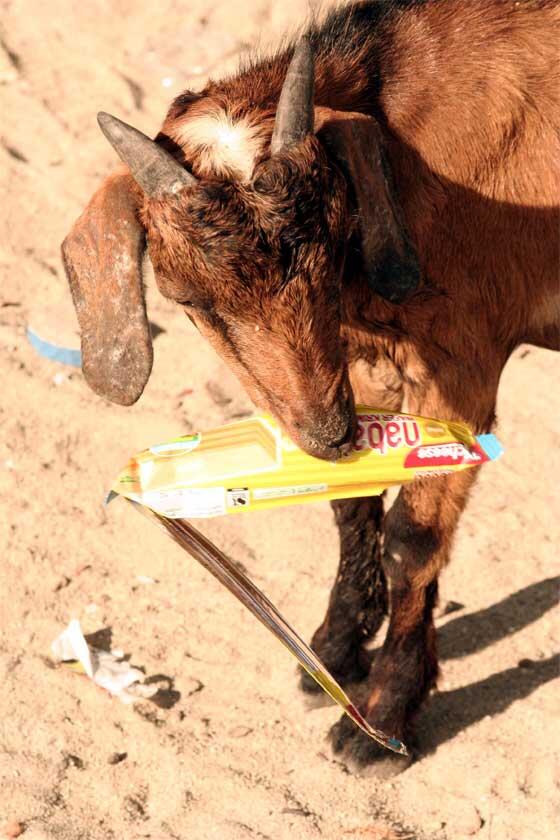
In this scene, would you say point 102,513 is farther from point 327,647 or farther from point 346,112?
point 346,112

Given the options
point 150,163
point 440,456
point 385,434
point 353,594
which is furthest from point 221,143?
point 353,594

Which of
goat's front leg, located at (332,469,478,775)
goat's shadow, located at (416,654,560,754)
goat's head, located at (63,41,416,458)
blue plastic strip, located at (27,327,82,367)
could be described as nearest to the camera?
goat's head, located at (63,41,416,458)

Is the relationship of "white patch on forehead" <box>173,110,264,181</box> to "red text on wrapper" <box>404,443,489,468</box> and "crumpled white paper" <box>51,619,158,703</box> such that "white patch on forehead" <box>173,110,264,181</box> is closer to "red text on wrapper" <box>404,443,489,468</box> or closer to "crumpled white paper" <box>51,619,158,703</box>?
"red text on wrapper" <box>404,443,489,468</box>

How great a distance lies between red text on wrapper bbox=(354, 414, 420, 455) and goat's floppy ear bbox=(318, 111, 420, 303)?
1.46ft

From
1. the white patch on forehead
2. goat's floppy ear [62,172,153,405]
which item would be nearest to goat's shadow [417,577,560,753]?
goat's floppy ear [62,172,153,405]

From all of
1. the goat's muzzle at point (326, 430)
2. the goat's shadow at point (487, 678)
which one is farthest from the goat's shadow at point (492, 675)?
the goat's muzzle at point (326, 430)

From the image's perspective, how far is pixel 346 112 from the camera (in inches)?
153

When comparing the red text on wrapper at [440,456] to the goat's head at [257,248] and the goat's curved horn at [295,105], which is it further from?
the goat's curved horn at [295,105]

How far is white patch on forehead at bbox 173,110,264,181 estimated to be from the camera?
11.8 feet

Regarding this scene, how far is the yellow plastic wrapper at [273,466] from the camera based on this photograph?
3740 millimetres

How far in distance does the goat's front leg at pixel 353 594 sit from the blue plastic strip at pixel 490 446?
1.30 metres

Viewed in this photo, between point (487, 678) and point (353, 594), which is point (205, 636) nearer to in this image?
point (353, 594)

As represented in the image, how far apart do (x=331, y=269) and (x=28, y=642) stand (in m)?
2.39

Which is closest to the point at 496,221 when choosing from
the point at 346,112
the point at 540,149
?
the point at 540,149
